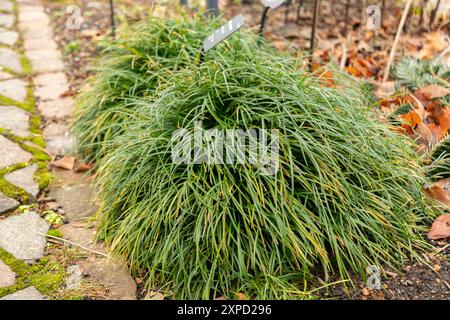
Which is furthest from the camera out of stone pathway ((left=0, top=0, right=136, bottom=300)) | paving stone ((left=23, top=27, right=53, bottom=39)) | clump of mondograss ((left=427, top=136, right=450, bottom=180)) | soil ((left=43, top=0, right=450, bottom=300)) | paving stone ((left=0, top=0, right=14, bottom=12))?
paving stone ((left=0, top=0, right=14, bottom=12))

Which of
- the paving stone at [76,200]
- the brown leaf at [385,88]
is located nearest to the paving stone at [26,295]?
the paving stone at [76,200]

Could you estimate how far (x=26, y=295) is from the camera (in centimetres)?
216

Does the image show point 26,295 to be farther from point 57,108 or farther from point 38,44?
point 38,44

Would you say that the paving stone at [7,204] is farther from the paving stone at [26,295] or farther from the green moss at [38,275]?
the paving stone at [26,295]

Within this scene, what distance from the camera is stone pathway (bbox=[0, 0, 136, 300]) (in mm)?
2301

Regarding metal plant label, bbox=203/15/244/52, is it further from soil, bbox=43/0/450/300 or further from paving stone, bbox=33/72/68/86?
paving stone, bbox=33/72/68/86

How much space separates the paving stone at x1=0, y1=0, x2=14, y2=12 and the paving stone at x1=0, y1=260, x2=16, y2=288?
408 centimetres

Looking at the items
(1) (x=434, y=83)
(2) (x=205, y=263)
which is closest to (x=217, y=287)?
(2) (x=205, y=263)

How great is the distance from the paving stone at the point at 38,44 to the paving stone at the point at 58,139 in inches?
56.9

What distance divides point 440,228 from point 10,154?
7.95 ft

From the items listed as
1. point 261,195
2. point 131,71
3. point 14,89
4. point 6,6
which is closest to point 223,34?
point 261,195

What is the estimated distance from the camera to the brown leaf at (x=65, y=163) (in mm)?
3148

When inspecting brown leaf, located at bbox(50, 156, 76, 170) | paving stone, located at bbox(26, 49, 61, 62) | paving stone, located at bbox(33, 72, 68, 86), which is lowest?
brown leaf, located at bbox(50, 156, 76, 170)

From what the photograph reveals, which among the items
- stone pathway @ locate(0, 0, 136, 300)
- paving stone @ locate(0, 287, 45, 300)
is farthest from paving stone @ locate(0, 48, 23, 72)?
paving stone @ locate(0, 287, 45, 300)
